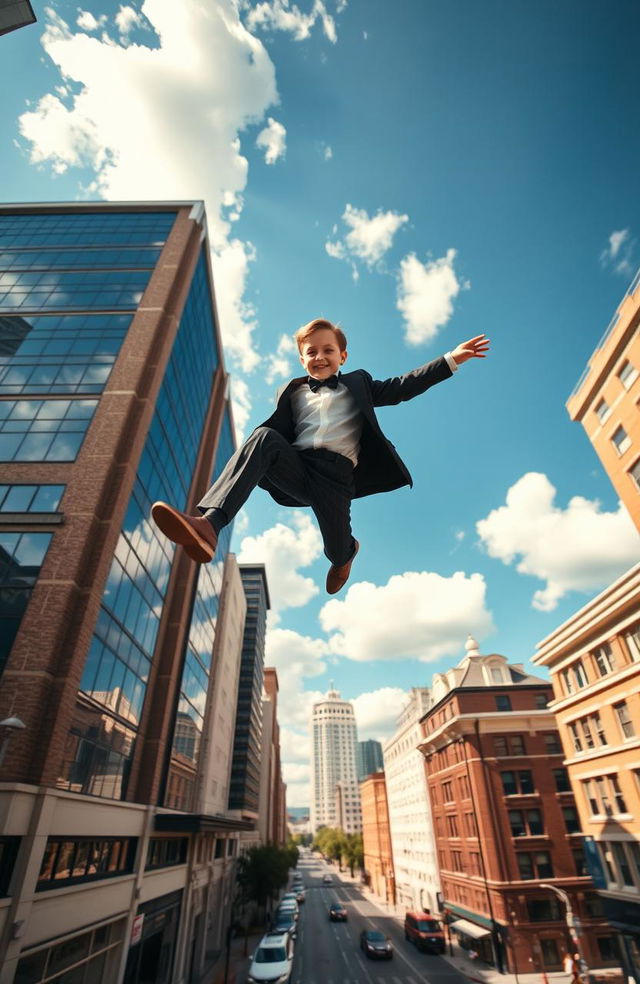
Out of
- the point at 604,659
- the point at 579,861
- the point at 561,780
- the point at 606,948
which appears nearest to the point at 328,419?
the point at 604,659

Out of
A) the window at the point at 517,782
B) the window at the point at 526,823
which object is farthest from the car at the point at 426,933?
the window at the point at 517,782

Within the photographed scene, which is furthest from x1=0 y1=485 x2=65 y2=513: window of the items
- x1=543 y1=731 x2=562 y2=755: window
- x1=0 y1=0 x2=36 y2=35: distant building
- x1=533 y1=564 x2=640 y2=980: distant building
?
x1=543 y1=731 x2=562 y2=755: window

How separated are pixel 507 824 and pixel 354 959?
14564 mm

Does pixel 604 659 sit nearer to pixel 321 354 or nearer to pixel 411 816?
pixel 321 354

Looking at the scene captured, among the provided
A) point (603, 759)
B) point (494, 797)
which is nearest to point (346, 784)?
point (494, 797)

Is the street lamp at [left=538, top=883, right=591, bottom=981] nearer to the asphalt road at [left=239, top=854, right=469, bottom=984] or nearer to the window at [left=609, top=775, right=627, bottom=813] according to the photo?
the window at [left=609, top=775, right=627, bottom=813]

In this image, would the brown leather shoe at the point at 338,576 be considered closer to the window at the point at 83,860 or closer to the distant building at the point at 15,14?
the distant building at the point at 15,14

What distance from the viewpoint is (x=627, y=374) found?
22.7 m

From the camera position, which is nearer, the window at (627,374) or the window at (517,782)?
the window at (627,374)

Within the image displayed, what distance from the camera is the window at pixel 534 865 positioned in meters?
31.7

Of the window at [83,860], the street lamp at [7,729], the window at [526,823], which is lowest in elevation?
the window at [83,860]

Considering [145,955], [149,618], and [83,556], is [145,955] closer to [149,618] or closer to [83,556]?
[149,618]

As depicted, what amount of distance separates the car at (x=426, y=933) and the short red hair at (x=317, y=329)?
153 ft

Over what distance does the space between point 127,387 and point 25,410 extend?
3956mm
